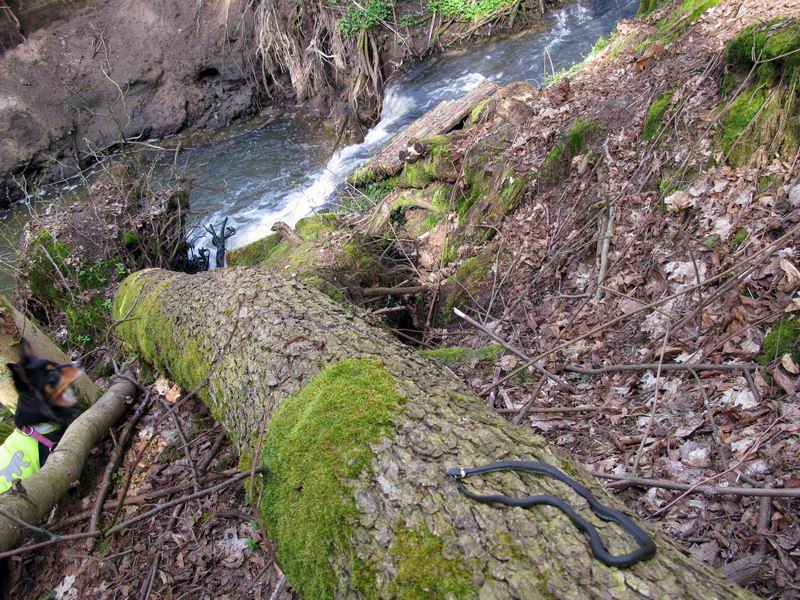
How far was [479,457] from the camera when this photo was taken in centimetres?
180

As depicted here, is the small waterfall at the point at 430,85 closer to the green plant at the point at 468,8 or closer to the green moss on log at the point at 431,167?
the green plant at the point at 468,8

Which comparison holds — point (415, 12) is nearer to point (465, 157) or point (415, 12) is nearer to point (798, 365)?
point (465, 157)

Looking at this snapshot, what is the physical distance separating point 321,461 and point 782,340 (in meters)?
2.26

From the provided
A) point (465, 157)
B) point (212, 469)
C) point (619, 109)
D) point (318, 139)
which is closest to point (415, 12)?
point (318, 139)

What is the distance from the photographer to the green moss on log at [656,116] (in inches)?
165

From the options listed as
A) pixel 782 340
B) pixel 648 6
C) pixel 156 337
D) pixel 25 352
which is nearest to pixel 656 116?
pixel 782 340

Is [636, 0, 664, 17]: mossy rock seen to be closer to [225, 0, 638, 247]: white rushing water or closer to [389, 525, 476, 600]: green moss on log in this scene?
[225, 0, 638, 247]: white rushing water

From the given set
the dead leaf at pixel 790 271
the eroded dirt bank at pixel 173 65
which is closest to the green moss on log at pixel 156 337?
the dead leaf at pixel 790 271

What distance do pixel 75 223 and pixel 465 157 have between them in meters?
5.39

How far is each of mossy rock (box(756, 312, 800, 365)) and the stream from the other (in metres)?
7.57

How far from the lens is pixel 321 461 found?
1.96 meters

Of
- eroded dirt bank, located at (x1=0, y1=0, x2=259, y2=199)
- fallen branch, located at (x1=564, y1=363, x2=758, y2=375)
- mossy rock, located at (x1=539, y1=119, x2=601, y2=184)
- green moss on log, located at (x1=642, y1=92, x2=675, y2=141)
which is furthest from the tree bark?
eroded dirt bank, located at (x1=0, y1=0, x2=259, y2=199)

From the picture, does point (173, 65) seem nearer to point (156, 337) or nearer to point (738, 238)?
point (156, 337)

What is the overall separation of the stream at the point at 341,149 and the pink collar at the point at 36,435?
574 centimetres
